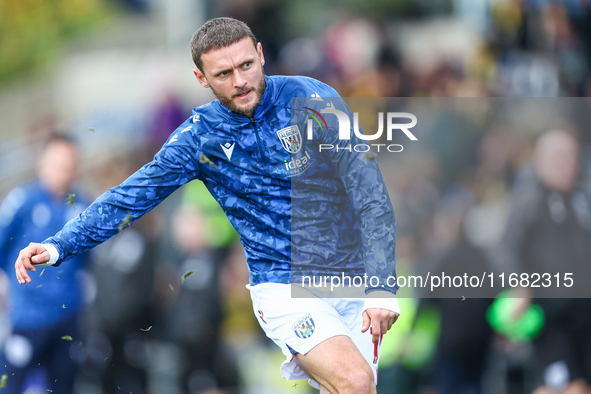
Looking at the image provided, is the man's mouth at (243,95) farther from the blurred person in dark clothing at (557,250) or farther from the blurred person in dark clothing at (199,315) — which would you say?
the blurred person in dark clothing at (199,315)

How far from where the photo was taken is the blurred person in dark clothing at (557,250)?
584 cm

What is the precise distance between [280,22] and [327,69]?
1.50 meters

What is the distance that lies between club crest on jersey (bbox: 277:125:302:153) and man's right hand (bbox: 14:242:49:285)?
1.57 metres

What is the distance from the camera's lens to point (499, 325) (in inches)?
254

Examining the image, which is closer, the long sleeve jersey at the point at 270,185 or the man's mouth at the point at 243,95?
the man's mouth at the point at 243,95

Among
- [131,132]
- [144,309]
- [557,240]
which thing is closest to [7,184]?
[131,132]

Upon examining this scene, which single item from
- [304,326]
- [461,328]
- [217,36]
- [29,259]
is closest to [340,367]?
[304,326]

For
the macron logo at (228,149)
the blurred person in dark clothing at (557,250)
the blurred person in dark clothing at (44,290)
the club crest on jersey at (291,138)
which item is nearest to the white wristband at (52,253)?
the macron logo at (228,149)

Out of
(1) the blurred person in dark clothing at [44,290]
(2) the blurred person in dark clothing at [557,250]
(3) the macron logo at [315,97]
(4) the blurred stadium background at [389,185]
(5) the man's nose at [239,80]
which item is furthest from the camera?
(4) the blurred stadium background at [389,185]

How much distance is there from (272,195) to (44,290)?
11.9 ft

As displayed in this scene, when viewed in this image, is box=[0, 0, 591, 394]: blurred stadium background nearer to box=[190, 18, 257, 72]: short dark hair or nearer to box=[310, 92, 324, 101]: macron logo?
box=[310, 92, 324, 101]: macron logo

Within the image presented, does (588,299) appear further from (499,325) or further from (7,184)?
(7,184)

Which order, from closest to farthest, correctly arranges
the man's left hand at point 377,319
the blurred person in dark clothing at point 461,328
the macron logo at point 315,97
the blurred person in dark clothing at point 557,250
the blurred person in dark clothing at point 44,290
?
the man's left hand at point 377,319 < the macron logo at point 315,97 < the blurred person in dark clothing at point 557,250 < the blurred person in dark clothing at point 461,328 < the blurred person in dark clothing at point 44,290

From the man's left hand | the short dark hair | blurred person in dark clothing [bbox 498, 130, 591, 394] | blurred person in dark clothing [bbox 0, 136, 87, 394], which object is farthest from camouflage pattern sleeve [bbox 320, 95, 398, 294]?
blurred person in dark clothing [bbox 0, 136, 87, 394]
